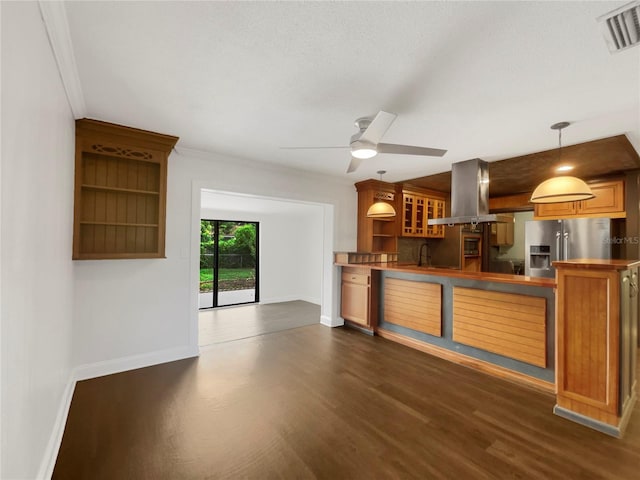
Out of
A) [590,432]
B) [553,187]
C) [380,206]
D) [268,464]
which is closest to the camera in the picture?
[268,464]

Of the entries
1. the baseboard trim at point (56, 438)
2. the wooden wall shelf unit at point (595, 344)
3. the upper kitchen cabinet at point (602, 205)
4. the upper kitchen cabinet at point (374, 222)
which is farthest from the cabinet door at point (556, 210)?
the baseboard trim at point (56, 438)

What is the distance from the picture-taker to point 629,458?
6.02 ft

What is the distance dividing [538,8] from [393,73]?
0.77 meters

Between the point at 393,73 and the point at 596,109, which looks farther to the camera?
the point at 596,109

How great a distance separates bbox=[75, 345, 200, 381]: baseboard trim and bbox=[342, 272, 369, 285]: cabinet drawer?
243 centimetres

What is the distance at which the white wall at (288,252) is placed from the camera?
6824mm

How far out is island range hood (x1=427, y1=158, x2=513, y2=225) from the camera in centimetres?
370

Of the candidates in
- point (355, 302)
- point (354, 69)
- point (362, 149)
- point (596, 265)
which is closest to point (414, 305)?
point (355, 302)

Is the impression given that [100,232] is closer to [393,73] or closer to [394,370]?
[393,73]

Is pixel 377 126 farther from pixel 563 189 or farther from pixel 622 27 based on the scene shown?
pixel 563 189

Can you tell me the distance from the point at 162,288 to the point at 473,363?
365cm

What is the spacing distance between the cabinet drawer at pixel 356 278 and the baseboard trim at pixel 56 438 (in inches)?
139

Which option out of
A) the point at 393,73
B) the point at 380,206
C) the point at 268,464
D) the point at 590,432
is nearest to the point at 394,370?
the point at 590,432

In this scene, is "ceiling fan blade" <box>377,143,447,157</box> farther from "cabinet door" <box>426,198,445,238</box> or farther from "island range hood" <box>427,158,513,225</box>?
"cabinet door" <box>426,198,445,238</box>
